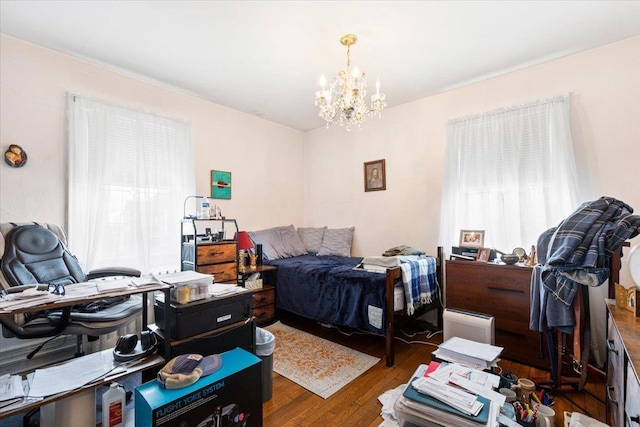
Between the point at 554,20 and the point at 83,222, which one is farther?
the point at 83,222

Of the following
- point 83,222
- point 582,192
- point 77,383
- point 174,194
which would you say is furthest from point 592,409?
point 83,222

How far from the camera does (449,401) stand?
3.63 feet

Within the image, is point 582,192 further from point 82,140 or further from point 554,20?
point 82,140

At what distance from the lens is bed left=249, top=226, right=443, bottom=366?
91.6 inches

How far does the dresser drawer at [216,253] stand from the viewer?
2.75 m

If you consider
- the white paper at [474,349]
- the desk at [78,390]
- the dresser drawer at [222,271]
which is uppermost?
the dresser drawer at [222,271]

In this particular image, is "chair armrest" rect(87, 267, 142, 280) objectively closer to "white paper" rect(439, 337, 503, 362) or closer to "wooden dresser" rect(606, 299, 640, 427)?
"white paper" rect(439, 337, 503, 362)

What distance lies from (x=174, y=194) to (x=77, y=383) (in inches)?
83.9

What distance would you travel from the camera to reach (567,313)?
1746 mm

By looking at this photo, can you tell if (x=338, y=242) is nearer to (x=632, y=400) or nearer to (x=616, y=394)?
(x=616, y=394)

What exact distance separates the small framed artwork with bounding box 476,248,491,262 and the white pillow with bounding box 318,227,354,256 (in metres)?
1.60

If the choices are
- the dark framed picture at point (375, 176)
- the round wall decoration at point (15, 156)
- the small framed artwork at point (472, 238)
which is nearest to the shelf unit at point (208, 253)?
the round wall decoration at point (15, 156)

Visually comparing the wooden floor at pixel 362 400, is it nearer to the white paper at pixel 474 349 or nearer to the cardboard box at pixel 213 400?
the cardboard box at pixel 213 400

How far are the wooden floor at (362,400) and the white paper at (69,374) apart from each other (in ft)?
2.99
